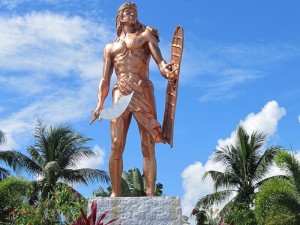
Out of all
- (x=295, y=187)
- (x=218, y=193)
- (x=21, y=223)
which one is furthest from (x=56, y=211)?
(x=218, y=193)

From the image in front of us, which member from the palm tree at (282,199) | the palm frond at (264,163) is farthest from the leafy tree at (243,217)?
the palm frond at (264,163)

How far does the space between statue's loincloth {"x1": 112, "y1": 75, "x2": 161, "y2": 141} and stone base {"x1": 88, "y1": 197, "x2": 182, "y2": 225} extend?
2.75 ft

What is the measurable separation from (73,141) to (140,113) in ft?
47.4

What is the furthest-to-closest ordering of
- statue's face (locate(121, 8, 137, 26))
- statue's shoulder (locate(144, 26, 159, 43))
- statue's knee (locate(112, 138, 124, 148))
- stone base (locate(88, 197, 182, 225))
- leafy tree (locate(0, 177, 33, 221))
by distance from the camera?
leafy tree (locate(0, 177, 33, 221)) < statue's face (locate(121, 8, 137, 26)) < statue's shoulder (locate(144, 26, 159, 43)) < statue's knee (locate(112, 138, 124, 148)) < stone base (locate(88, 197, 182, 225))

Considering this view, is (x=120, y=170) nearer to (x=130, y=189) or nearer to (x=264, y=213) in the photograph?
(x=264, y=213)

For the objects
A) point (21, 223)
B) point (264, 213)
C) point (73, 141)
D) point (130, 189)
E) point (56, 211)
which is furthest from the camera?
point (73, 141)

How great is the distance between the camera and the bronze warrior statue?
23.5ft

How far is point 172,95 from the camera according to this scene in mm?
7340

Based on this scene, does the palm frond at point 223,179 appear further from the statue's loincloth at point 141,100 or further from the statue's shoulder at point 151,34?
the statue's loincloth at point 141,100

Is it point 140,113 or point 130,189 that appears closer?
point 140,113

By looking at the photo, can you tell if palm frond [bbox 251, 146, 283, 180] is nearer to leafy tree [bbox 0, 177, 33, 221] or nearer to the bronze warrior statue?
leafy tree [bbox 0, 177, 33, 221]

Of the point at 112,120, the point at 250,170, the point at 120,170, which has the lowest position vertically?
the point at 120,170

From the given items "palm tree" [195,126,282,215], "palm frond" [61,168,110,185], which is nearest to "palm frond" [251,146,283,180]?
"palm tree" [195,126,282,215]

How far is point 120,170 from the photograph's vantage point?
7.20m
